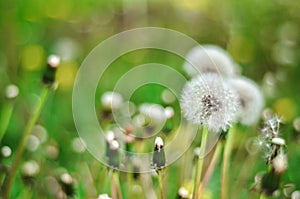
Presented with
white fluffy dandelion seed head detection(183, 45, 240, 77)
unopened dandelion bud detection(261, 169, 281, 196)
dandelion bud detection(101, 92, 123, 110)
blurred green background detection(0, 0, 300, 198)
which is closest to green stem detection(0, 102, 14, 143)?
blurred green background detection(0, 0, 300, 198)

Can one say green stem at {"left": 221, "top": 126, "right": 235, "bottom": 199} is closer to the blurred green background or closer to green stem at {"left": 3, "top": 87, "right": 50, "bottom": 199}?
the blurred green background

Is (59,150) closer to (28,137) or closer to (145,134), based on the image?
(28,137)

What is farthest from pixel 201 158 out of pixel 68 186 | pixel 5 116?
pixel 5 116

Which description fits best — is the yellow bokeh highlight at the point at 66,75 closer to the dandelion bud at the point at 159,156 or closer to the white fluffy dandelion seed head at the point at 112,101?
the white fluffy dandelion seed head at the point at 112,101

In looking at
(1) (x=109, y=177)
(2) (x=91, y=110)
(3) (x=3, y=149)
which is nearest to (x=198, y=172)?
(1) (x=109, y=177)

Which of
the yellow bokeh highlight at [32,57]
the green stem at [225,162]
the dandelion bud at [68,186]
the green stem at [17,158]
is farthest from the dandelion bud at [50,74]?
the yellow bokeh highlight at [32,57]

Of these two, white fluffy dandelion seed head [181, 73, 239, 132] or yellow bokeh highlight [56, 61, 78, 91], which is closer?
white fluffy dandelion seed head [181, 73, 239, 132]

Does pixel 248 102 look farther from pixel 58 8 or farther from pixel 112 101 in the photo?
pixel 58 8

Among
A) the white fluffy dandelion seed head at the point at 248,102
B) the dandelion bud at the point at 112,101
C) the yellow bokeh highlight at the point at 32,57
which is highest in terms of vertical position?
the yellow bokeh highlight at the point at 32,57
